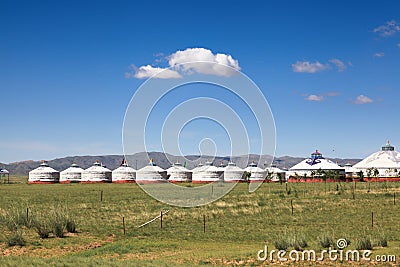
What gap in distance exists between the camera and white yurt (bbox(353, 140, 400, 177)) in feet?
345

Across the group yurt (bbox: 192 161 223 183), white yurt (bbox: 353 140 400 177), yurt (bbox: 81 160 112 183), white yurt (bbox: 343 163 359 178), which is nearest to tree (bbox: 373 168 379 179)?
white yurt (bbox: 353 140 400 177)

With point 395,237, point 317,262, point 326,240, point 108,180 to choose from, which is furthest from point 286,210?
point 108,180

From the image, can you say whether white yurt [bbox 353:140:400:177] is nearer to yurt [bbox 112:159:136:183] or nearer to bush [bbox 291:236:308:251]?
yurt [bbox 112:159:136:183]

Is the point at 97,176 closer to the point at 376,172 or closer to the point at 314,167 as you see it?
the point at 314,167

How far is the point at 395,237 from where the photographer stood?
23.3 m

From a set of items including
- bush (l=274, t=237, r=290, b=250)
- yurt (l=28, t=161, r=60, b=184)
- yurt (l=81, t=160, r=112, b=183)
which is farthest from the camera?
yurt (l=81, t=160, r=112, b=183)

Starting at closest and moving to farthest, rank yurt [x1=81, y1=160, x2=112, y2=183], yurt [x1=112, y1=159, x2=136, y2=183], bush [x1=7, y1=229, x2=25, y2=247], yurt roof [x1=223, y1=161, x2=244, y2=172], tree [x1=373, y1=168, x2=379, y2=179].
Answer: bush [x1=7, y1=229, x2=25, y2=247] < tree [x1=373, y1=168, x2=379, y2=179] < yurt [x1=112, y1=159, x2=136, y2=183] < yurt [x1=81, y1=160, x2=112, y2=183] < yurt roof [x1=223, y1=161, x2=244, y2=172]

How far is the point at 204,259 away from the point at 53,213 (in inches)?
414

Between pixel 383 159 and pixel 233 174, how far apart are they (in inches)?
1265

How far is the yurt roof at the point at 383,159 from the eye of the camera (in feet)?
353

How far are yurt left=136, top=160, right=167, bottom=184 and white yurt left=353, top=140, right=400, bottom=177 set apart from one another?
42257 mm

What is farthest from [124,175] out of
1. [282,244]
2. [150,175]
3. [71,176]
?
[282,244]

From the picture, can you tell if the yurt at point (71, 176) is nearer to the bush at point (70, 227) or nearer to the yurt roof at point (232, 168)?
the yurt roof at point (232, 168)

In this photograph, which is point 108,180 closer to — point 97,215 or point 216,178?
point 216,178
